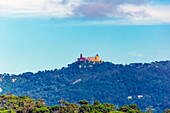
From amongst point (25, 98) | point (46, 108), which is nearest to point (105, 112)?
point (46, 108)

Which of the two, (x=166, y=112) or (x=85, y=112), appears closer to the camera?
(x=85, y=112)

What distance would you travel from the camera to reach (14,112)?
130250 millimetres

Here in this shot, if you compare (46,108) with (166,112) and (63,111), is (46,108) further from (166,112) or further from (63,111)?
(166,112)

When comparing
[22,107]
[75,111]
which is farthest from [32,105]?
[75,111]

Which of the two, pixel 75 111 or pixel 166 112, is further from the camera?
pixel 166 112

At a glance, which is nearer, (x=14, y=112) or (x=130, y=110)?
(x=14, y=112)

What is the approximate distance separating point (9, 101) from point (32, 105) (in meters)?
8.77

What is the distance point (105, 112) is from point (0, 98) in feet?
97.0

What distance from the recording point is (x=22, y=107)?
448 ft

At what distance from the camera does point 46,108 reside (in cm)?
13600

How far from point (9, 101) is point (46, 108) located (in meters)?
12.3

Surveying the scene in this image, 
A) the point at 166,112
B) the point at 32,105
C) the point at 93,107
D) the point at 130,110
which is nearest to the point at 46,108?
the point at 32,105

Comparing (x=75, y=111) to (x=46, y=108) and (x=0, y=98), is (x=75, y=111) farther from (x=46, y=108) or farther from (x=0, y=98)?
(x=0, y=98)

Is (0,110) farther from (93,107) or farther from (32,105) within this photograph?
(93,107)
